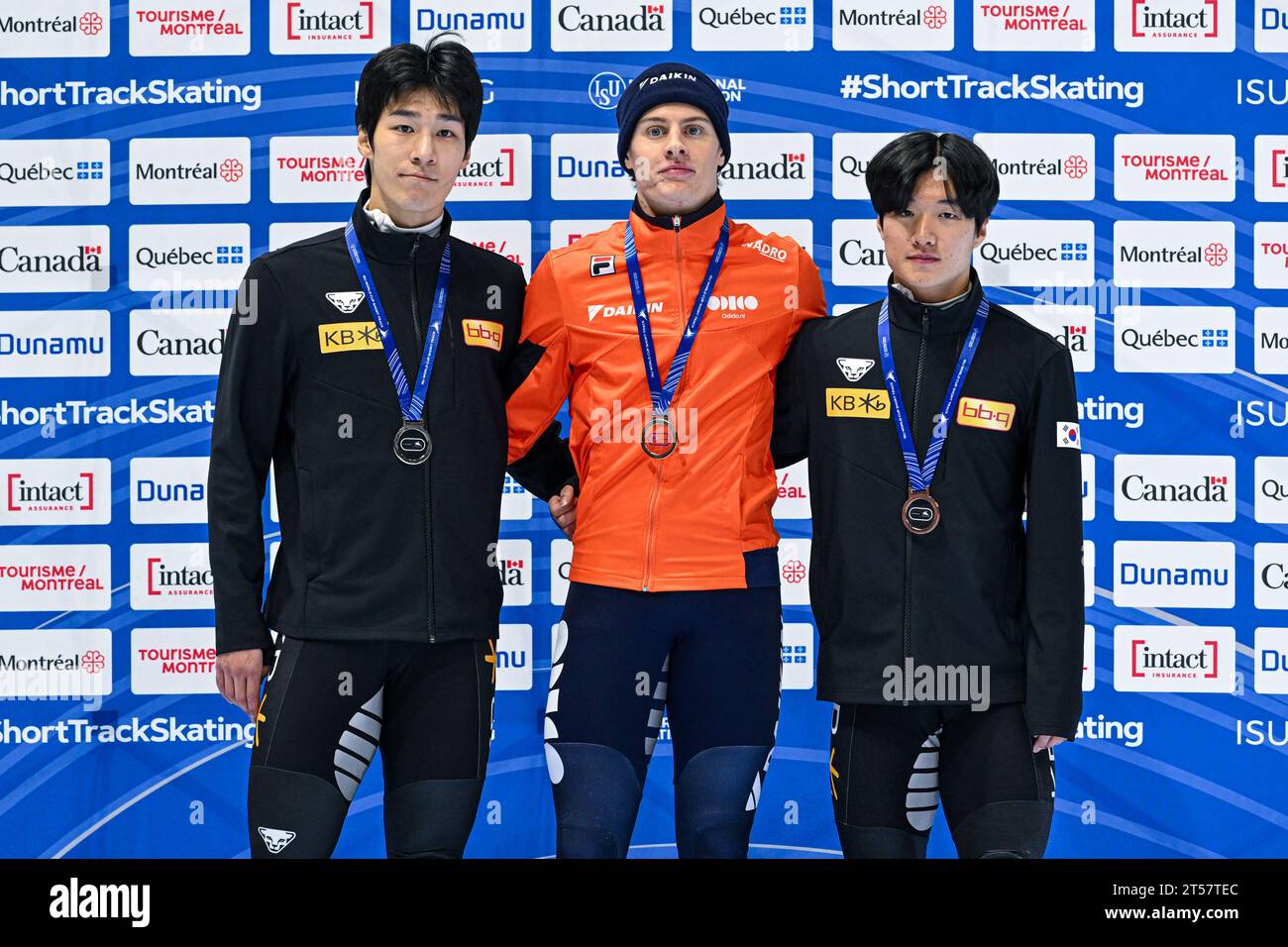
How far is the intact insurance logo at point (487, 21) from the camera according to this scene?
131 inches

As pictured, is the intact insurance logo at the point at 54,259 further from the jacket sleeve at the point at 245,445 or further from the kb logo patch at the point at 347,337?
the kb logo patch at the point at 347,337

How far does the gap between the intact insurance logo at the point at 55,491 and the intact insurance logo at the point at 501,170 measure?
1335mm

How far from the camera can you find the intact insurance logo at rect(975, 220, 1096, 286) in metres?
3.36

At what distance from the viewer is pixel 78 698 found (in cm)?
343

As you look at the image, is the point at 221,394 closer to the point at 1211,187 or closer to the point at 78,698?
the point at 78,698

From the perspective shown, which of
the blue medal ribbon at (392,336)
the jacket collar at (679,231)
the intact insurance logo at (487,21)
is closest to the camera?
the blue medal ribbon at (392,336)

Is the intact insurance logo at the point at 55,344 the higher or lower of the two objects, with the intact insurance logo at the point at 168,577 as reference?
higher

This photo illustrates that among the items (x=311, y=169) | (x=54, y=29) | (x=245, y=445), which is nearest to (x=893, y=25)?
(x=311, y=169)

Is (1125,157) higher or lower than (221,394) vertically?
higher

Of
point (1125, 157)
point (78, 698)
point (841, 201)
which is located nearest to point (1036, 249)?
point (1125, 157)

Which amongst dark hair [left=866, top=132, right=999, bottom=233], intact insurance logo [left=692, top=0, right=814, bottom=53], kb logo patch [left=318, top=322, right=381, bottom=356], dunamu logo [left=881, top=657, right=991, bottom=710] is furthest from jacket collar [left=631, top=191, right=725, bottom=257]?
intact insurance logo [left=692, top=0, right=814, bottom=53]

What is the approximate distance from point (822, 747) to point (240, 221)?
7.40 feet

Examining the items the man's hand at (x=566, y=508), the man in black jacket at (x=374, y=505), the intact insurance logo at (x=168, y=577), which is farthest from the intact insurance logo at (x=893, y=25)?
the intact insurance logo at (x=168, y=577)

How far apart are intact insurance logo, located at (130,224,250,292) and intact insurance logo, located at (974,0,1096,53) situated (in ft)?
7.19
